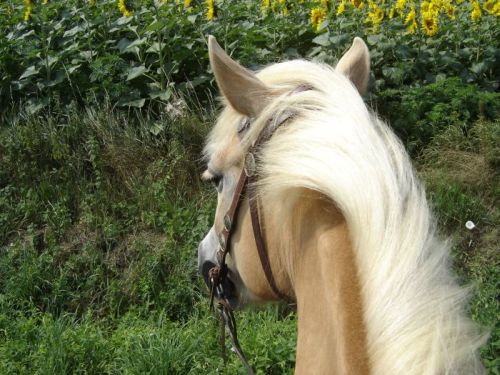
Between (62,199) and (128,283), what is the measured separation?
91 cm

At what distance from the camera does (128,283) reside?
479cm

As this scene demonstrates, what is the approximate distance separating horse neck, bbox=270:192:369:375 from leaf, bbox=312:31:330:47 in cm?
416

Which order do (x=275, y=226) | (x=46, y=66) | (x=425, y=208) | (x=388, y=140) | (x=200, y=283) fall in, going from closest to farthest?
(x=425, y=208), (x=388, y=140), (x=275, y=226), (x=200, y=283), (x=46, y=66)

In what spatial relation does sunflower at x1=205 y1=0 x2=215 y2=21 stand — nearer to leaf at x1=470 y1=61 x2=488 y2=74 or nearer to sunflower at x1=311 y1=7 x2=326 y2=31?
sunflower at x1=311 y1=7 x2=326 y2=31

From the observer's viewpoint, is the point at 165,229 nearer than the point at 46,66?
Yes

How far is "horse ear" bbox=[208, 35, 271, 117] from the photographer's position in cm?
184

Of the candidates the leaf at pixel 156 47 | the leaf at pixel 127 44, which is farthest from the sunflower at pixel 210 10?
the leaf at pixel 127 44

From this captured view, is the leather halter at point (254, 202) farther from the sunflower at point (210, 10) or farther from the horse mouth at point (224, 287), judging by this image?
the sunflower at point (210, 10)

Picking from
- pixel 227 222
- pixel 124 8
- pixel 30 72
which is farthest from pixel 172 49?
pixel 227 222

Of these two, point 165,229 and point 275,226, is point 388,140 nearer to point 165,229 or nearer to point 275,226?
point 275,226

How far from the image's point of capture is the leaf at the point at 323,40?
5.74 m

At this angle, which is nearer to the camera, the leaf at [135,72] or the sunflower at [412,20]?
the leaf at [135,72]

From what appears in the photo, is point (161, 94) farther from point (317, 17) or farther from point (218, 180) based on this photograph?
point (218, 180)

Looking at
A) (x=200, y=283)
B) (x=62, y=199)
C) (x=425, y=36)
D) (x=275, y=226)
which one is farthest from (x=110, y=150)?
(x=275, y=226)
